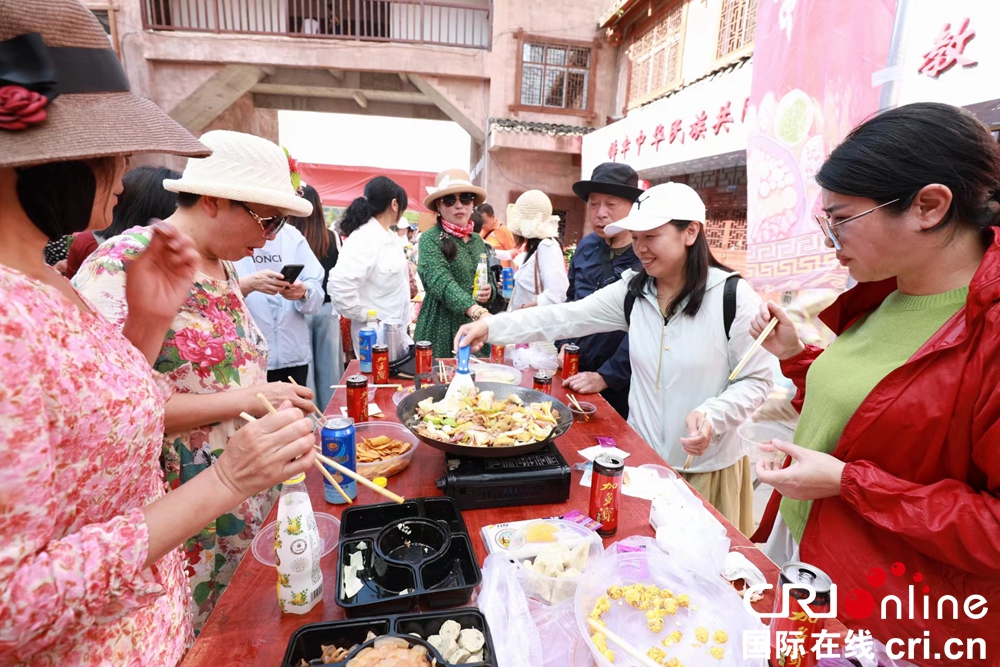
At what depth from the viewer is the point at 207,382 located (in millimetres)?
1706

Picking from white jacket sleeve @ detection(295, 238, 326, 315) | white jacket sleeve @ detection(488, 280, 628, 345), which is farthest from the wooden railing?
white jacket sleeve @ detection(488, 280, 628, 345)

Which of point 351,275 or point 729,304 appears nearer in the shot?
point 729,304

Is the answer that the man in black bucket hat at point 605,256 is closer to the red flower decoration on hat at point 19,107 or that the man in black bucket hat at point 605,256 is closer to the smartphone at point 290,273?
the smartphone at point 290,273

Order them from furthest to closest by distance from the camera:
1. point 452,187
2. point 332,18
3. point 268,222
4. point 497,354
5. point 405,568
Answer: point 332,18, point 452,187, point 497,354, point 268,222, point 405,568

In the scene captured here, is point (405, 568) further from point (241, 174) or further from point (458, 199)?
point (458, 199)

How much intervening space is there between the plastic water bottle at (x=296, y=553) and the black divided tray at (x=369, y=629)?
0.14m

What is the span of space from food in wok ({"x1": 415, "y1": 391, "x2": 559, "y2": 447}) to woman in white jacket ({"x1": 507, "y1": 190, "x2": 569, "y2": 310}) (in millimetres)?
2496

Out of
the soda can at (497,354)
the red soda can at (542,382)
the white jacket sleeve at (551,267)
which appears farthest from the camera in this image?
the white jacket sleeve at (551,267)

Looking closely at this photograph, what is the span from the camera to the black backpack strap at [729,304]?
2.12 m

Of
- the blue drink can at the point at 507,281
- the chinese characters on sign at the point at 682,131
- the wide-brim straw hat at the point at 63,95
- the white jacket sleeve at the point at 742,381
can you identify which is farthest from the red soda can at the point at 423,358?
the chinese characters on sign at the point at 682,131

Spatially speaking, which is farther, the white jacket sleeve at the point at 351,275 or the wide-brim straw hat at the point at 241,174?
the white jacket sleeve at the point at 351,275

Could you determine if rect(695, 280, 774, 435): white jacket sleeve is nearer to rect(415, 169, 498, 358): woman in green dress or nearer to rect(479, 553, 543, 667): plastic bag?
rect(479, 553, 543, 667): plastic bag

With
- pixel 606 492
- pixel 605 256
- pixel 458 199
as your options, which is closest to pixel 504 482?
pixel 606 492

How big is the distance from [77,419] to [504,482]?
1112 millimetres
